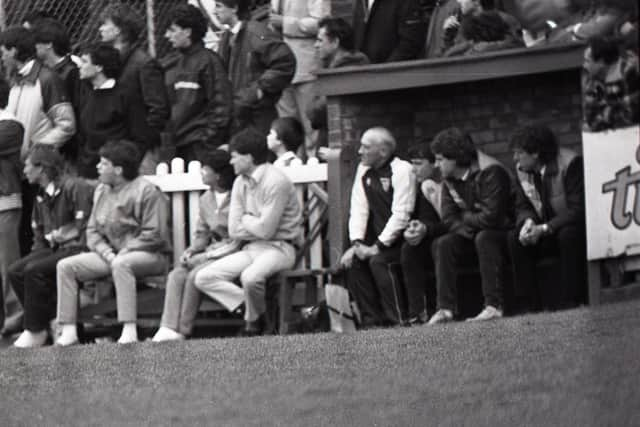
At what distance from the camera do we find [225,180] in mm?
9969

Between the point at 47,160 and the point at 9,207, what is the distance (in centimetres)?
64

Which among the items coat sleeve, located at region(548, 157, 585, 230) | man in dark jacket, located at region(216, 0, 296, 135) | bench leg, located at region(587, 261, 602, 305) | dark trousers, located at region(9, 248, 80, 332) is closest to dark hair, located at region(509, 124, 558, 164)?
coat sleeve, located at region(548, 157, 585, 230)

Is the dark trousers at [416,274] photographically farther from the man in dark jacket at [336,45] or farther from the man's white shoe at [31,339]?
the man's white shoe at [31,339]

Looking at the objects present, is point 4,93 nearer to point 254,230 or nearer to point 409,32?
point 254,230

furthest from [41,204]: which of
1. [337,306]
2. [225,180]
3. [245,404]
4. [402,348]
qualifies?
[245,404]

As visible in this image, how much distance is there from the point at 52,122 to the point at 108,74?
585 millimetres

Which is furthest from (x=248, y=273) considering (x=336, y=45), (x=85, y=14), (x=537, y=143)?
(x=85, y=14)

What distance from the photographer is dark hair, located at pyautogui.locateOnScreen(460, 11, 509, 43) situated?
8.51 m

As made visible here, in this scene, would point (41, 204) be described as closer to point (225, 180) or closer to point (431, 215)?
point (225, 180)

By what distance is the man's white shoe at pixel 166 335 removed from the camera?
958 cm

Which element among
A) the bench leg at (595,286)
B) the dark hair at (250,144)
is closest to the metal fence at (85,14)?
the dark hair at (250,144)

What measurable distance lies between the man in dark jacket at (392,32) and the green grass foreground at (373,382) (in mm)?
2384

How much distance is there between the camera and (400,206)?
30.0 feet

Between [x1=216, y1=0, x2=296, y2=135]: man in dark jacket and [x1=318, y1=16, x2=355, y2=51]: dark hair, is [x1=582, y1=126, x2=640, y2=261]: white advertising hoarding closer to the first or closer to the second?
[x1=318, y1=16, x2=355, y2=51]: dark hair
